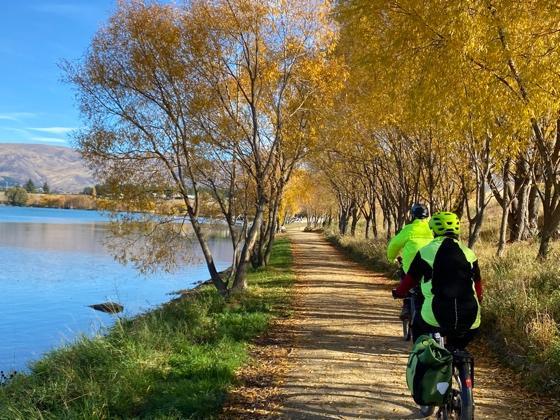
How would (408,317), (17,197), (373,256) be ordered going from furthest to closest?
(17,197) < (373,256) < (408,317)

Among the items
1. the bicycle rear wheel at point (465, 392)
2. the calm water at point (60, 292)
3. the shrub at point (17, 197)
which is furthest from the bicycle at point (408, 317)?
the shrub at point (17, 197)

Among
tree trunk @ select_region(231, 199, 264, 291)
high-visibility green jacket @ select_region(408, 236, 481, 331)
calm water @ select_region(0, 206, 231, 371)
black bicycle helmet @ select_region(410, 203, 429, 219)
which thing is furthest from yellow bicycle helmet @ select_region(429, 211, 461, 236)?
tree trunk @ select_region(231, 199, 264, 291)

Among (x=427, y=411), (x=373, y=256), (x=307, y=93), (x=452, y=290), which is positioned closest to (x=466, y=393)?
(x=452, y=290)

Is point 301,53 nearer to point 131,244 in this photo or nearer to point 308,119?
point 308,119

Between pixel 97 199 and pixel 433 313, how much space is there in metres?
11.6

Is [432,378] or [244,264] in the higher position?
[432,378]

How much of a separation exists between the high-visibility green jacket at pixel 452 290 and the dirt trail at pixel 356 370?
171 centimetres

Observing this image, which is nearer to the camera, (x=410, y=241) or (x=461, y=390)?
(x=461, y=390)

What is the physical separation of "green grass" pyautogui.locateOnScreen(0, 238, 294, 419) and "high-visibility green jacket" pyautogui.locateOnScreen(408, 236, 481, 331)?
2.92 metres

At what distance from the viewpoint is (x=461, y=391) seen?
4.53 meters

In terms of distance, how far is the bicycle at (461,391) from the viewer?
445 cm

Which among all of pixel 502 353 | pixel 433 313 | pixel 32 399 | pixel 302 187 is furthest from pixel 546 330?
pixel 302 187

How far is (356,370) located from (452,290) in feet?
11.2

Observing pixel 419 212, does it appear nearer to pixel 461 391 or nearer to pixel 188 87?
pixel 461 391
